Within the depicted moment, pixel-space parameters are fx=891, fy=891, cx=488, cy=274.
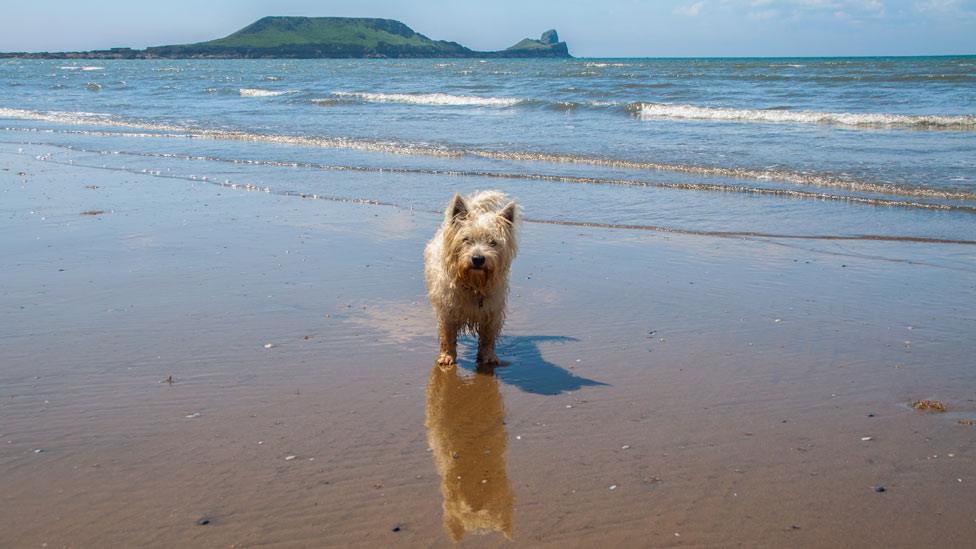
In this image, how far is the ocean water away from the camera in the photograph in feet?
41.1

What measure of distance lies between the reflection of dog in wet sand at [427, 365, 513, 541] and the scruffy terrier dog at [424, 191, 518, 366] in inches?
11.9

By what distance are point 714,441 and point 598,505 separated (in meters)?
1.08

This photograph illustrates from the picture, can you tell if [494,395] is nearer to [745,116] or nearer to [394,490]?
[394,490]

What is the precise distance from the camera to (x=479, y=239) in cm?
630

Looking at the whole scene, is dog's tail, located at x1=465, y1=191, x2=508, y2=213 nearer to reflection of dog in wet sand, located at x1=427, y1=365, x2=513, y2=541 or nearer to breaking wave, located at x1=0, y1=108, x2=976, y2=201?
reflection of dog in wet sand, located at x1=427, y1=365, x2=513, y2=541

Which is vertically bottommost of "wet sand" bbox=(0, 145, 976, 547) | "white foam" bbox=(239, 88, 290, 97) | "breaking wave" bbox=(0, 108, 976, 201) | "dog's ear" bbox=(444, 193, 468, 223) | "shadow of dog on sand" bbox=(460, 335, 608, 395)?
"shadow of dog on sand" bbox=(460, 335, 608, 395)

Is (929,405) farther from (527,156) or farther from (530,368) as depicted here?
(527,156)

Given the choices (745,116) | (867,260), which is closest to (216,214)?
(867,260)

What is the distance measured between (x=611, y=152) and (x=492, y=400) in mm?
13646

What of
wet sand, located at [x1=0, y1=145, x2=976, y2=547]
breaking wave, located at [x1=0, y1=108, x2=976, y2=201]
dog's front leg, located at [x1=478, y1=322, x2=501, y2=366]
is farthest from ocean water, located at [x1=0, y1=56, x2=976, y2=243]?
dog's front leg, located at [x1=478, y1=322, x2=501, y2=366]

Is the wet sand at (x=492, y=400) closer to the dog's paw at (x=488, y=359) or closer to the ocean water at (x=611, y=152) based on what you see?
the dog's paw at (x=488, y=359)

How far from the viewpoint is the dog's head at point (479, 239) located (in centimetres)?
625

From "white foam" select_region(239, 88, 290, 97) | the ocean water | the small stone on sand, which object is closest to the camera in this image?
the small stone on sand

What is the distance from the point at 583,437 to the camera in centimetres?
515
